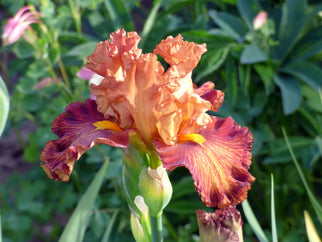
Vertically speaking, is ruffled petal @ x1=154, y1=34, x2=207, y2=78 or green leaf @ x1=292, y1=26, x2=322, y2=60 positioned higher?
ruffled petal @ x1=154, y1=34, x2=207, y2=78

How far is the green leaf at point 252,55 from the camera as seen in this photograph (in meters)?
0.94

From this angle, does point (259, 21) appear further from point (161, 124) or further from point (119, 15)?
point (161, 124)

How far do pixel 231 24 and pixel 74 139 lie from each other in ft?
2.41

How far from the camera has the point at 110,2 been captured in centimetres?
111

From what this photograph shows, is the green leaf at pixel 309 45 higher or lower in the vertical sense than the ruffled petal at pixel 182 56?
lower

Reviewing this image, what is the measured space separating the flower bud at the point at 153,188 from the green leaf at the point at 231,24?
2.26 feet

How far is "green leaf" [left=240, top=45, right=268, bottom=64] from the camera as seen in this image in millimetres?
941

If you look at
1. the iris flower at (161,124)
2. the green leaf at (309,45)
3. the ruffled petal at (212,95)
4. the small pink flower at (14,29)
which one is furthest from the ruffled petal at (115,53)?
the green leaf at (309,45)

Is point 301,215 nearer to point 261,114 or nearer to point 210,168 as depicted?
point 261,114

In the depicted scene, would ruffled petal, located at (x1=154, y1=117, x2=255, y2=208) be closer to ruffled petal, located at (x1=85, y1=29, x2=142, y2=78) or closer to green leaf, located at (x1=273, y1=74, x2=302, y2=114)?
ruffled petal, located at (x1=85, y1=29, x2=142, y2=78)

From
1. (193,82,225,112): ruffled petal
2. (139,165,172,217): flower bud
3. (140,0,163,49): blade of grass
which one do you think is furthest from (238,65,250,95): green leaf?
(139,165,172,217): flower bud

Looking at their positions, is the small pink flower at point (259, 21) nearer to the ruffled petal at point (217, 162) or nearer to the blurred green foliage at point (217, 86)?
the blurred green foliage at point (217, 86)

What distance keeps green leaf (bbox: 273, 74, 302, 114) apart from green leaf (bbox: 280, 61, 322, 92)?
0.02 metres

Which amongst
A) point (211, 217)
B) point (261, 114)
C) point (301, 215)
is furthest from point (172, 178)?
point (211, 217)
